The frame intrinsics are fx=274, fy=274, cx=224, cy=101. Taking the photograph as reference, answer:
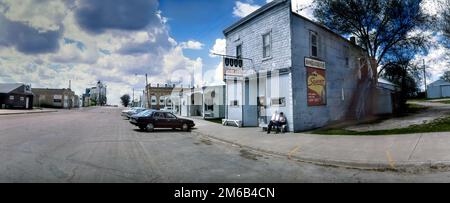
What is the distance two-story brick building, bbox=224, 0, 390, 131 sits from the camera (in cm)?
1550

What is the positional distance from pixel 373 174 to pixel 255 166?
292 cm

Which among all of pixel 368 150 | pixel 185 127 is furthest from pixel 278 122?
pixel 185 127

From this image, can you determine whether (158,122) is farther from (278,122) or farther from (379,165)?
(379,165)

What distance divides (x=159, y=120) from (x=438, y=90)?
2418 inches

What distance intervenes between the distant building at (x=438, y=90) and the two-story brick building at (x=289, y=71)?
47148mm

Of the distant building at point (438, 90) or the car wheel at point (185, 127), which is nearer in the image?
the car wheel at point (185, 127)

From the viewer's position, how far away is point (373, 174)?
6.69 metres

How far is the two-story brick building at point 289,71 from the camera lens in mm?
15500

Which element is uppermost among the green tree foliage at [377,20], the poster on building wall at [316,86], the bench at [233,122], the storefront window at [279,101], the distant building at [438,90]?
the green tree foliage at [377,20]

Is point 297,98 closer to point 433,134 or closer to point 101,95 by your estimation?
point 433,134

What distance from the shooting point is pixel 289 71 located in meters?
15.3

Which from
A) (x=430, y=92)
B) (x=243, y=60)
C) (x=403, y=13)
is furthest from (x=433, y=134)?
(x=430, y=92)

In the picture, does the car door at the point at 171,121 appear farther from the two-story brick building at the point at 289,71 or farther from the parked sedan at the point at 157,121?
the two-story brick building at the point at 289,71

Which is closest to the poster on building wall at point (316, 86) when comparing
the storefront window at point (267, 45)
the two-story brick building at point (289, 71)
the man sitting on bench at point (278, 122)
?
the two-story brick building at point (289, 71)
